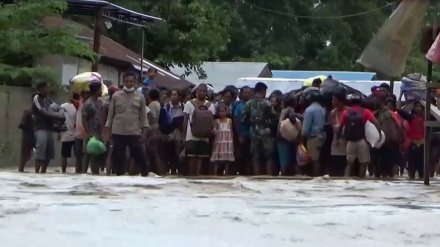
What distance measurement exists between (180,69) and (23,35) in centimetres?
1712

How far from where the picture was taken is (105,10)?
23328 mm

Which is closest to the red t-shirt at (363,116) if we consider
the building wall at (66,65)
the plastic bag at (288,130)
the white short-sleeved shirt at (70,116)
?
the plastic bag at (288,130)

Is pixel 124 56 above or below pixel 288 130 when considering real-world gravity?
above

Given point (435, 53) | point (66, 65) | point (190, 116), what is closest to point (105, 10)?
point (66, 65)

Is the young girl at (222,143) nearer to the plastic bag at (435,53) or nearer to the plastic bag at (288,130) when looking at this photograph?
the plastic bag at (288,130)

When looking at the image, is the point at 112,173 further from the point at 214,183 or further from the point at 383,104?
the point at 383,104

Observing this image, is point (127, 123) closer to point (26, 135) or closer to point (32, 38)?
point (26, 135)

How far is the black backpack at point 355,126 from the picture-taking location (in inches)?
585

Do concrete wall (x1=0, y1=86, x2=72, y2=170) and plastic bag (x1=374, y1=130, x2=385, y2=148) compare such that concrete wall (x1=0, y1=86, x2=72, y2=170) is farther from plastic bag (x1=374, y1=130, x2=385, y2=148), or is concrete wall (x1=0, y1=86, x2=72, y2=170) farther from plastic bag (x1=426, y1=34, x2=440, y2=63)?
plastic bag (x1=426, y1=34, x2=440, y2=63)

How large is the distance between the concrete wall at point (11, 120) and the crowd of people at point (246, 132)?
3867mm

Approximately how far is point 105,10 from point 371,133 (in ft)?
32.1

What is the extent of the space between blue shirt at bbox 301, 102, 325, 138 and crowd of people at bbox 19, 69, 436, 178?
14mm

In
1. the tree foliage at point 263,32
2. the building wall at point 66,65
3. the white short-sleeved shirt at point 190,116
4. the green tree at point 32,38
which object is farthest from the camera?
the tree foliage at point 263,32

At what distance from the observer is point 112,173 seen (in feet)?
49.2
